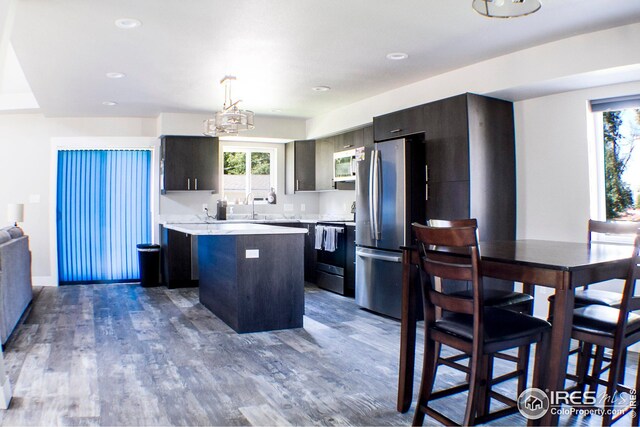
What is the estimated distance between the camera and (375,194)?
486 cm

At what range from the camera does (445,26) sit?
11.1 feet

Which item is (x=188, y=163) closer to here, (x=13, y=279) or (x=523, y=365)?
(x=13, y=279)

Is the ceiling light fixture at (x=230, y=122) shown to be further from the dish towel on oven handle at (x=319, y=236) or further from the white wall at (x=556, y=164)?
the white wall at (x=556, y=164)

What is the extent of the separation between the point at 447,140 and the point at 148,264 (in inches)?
177

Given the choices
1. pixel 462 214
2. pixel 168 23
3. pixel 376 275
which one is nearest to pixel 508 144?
pixel 462 214

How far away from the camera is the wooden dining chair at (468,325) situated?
195 cm

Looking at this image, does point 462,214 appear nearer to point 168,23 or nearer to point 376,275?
point 376,275

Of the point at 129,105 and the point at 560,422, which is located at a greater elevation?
the point at 129,105

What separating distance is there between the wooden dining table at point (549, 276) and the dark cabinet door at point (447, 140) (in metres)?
1.82

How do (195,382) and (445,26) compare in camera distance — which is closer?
(195,382)

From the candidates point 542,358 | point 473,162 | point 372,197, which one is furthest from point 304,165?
point 542,358

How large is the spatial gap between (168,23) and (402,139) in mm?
2401

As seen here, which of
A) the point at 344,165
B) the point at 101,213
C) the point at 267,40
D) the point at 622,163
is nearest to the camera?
the point at 267,40

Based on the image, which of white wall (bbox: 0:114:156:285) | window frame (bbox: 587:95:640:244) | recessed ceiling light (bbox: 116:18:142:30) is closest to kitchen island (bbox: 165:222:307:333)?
recessed ceiling light (bbox: 116:18:142:30)
